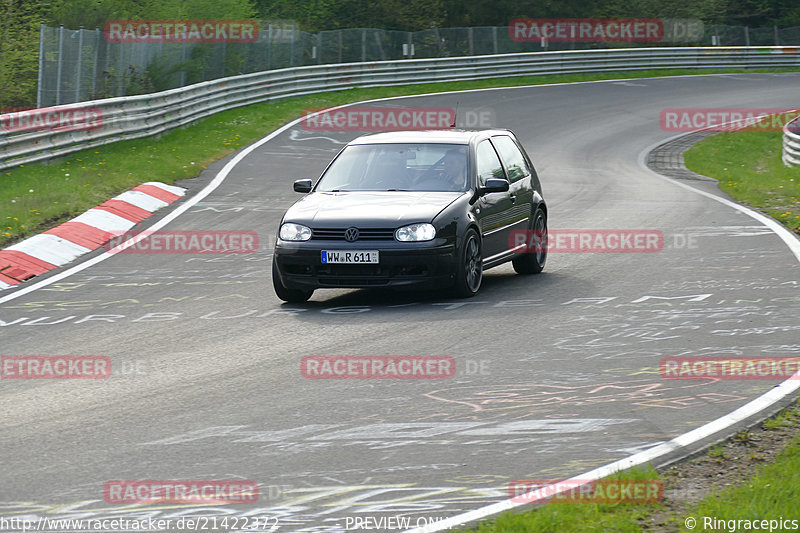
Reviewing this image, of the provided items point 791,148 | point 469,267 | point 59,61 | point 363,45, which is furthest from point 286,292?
point 363,45

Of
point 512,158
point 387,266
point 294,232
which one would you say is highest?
point 512,158

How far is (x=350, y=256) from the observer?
1109 centimetres

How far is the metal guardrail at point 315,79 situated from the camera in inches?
878

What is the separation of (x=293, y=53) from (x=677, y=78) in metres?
16.4

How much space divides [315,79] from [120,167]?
1738cm

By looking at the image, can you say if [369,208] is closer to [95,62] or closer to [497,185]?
[497,185]

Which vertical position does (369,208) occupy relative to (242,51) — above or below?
below

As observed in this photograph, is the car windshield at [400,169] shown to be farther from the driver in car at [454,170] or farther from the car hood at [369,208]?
the car hood at [369,208]

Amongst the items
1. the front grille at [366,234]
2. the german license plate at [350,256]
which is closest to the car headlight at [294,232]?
the front grille at [366,234]

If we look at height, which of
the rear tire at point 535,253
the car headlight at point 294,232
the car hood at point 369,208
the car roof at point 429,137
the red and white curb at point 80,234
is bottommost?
the red and white curb at point 80,234

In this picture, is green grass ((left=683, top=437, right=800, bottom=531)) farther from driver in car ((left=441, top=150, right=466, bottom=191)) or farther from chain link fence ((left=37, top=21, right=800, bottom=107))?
chain link fence ((left=37, top=21, right=800, bottom=107))

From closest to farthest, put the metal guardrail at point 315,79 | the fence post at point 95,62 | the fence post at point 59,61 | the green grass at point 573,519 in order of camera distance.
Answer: the green grass at point 573,519 → the metal guardrail at point 315,79 → the fence post at point 59,61 → the fence post at point 95,62

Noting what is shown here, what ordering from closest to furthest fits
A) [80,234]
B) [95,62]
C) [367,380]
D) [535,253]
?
[367,380], [535,253], [80,234], [95,62]

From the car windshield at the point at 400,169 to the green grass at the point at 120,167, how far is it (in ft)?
15.6
